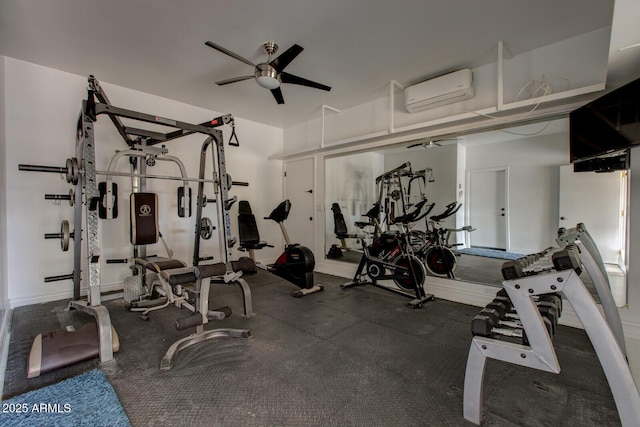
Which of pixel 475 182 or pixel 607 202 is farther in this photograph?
pixel 475 182

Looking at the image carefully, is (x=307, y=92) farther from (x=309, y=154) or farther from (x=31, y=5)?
(x=31, y=5)

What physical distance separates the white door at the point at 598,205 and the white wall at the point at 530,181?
0.43 ft

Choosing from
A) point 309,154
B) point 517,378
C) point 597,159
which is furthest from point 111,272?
point 597,159

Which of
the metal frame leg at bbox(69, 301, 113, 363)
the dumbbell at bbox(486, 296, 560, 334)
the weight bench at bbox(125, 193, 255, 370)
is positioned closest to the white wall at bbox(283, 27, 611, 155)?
the dumbbell at bbox(486, 296, 560, 334)

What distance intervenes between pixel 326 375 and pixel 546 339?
4.36ft

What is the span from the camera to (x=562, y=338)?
8.23 ft

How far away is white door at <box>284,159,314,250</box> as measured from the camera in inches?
211

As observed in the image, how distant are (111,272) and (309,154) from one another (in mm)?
3625

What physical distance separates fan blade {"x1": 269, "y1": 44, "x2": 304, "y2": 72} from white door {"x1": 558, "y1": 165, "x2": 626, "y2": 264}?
331 cm

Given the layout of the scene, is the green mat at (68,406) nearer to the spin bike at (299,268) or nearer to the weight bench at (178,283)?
the weight bench at (178,283)

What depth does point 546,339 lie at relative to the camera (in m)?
1.30

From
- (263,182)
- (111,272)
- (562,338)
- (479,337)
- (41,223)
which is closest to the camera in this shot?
(479,337)

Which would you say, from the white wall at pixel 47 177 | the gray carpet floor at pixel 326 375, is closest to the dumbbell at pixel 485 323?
the gray carpet floor at pixel 326 375

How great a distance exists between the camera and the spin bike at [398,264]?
349cm
